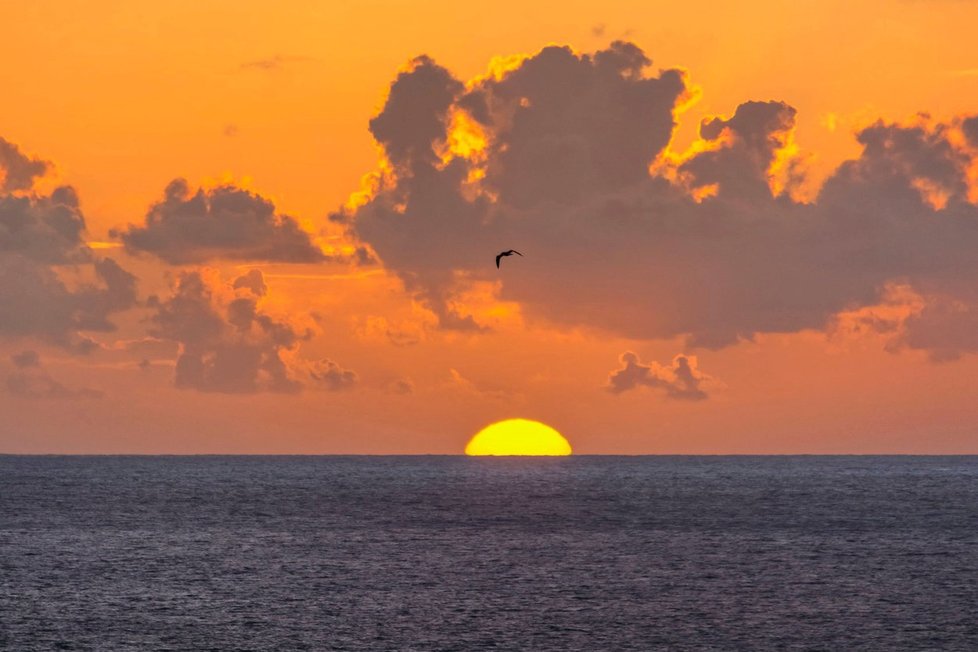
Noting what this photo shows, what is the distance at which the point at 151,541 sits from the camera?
132750mm

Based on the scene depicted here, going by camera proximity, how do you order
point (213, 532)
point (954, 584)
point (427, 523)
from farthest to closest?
point (427, 523) → point (213, 532) → point (954, 584)

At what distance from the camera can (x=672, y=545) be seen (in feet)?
422

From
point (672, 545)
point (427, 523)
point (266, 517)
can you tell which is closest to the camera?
point (672, 545)

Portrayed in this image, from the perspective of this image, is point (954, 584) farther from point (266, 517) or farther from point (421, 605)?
point (266, 517)

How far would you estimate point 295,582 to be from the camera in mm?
98312

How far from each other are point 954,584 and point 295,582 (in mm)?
46237

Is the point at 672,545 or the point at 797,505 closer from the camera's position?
the point at 672,545

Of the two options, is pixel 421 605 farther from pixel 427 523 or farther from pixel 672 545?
pixel 427 523

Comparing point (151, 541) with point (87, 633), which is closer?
point (87, 633)

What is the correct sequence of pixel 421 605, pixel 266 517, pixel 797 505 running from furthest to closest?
1. pixel 797 505
2. pixel 266 517
3. pixel 421 605

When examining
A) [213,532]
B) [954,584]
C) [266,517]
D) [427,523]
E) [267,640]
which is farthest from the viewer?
[266,517]

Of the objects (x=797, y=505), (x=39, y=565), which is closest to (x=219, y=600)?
(x=39, y=565)

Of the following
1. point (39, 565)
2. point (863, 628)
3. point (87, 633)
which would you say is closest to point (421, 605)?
point (87, 633)

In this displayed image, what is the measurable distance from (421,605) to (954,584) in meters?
38.6
